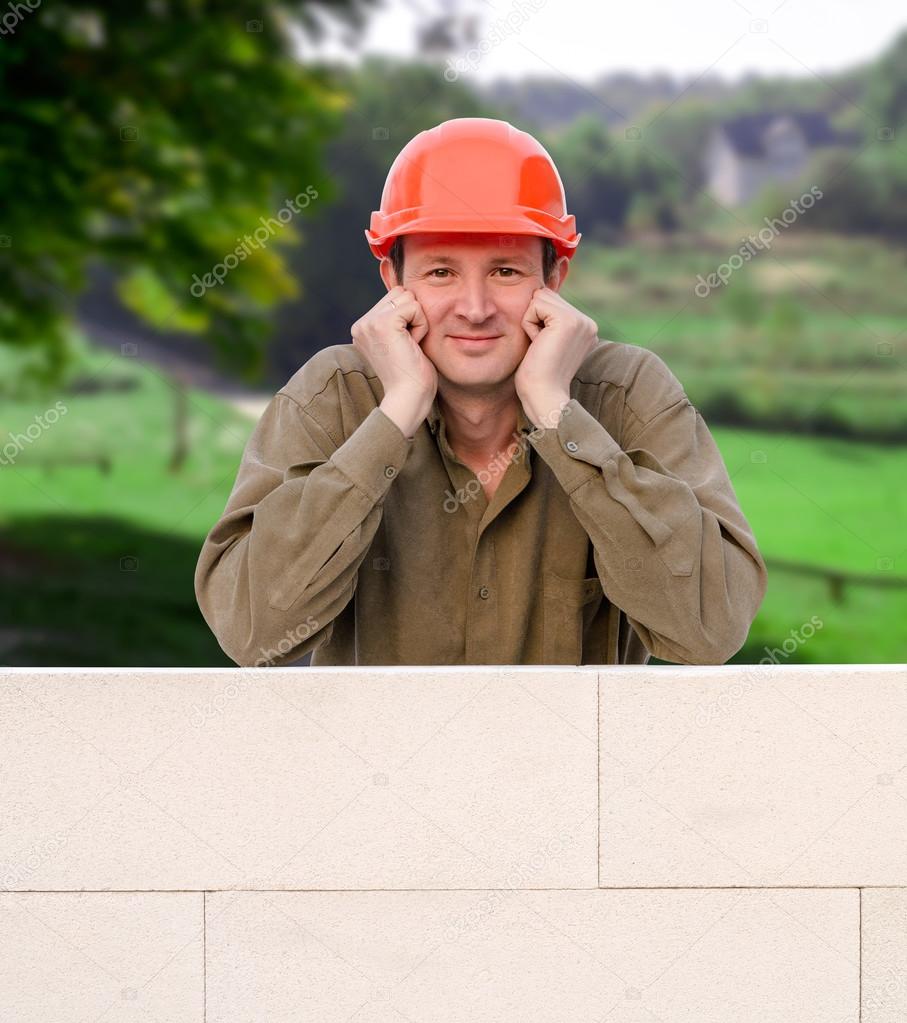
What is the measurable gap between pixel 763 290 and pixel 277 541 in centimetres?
845

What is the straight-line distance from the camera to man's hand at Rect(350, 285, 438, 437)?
9.50 ft

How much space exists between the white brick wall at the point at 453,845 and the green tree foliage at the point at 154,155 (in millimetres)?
6350

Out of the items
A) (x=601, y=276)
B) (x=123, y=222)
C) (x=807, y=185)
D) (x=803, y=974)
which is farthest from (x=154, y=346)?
(x=803, y=974)

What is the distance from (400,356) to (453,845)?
1.00 meters

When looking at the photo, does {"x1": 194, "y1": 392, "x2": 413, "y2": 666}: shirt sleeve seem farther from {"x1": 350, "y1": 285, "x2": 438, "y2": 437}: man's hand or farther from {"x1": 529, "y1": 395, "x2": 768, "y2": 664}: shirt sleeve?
{"x1": 529, "y1": 395, "x2": 768, "y2": 664}: shirt sleeve

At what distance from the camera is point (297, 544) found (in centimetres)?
278

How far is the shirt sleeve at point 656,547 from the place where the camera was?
2814 millimetres

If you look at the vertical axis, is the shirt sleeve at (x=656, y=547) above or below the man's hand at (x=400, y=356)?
below

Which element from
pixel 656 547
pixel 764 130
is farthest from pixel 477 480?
pixel 764 130

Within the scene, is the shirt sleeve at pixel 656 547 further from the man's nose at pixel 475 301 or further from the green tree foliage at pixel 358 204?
the green tree foliage at pixel 358 204

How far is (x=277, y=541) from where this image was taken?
2799mm

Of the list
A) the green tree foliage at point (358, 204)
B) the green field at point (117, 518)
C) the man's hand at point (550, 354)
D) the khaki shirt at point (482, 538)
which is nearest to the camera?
the khaki shirt at point (482, 538)

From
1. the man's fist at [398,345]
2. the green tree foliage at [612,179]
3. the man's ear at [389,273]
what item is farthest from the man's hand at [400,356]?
the green tree foliage at [612,179]

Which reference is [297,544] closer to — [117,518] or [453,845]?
[453,845]
